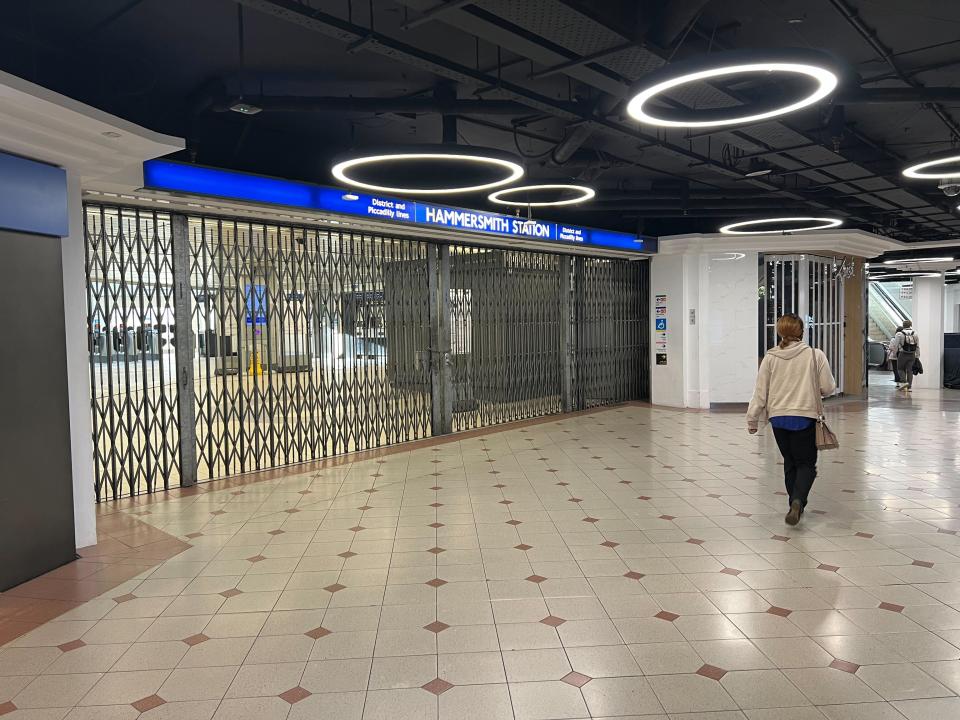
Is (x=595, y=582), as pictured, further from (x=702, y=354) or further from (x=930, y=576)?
(x=702, y=354)

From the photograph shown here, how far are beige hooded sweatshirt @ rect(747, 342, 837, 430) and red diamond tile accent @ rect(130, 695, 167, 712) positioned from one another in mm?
4546

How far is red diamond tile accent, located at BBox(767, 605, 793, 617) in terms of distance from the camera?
3729 millimetres

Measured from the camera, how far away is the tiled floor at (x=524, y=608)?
296 centimetres

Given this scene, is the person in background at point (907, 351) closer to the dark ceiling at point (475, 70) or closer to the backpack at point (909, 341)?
the backpack at point (909, 341)

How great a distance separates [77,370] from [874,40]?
6.90m

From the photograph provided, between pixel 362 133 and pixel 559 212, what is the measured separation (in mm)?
4526

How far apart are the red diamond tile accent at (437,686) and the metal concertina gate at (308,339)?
4554 millimetres

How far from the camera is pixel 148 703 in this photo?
2951mm

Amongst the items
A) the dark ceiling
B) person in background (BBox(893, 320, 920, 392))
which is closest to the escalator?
person in background (BBox(893, 320, 920, 392))

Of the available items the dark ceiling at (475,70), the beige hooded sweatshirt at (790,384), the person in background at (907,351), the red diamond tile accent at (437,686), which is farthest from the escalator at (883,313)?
the red diamond tile accent at (437,686)

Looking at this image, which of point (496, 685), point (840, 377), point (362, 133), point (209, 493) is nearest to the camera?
point (496, 685)

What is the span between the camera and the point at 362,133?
8.27 m

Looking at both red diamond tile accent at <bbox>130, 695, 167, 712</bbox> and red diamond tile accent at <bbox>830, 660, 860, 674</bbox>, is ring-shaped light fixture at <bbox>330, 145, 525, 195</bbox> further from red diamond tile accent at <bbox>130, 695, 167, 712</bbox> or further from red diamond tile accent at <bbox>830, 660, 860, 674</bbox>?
red diamond tile accent at <bbox>830, 660, 860, 674</bbox>

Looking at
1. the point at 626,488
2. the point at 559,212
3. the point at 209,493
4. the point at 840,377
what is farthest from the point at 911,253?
the point at 209,493
